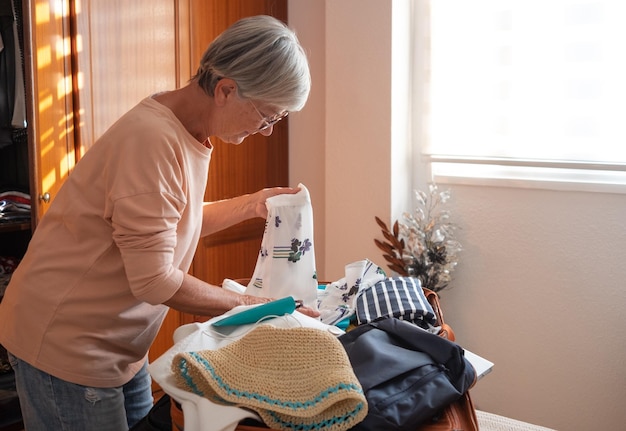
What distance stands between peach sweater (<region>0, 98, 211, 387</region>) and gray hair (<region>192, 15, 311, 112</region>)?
0.14 metres

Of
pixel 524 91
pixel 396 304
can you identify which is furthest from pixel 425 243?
pixel 396 304

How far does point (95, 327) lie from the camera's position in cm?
135

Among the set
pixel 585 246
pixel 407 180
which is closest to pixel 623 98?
pixel 585 246

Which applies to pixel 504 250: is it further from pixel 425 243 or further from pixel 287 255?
pixel 287 255

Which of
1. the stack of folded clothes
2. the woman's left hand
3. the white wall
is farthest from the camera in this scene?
the white wall

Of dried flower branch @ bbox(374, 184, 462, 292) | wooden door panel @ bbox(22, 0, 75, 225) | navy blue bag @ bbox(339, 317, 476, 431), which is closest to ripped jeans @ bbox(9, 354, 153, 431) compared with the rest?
navy blue bag @ bbox(339, 317, 476, 431)

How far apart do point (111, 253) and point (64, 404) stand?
31cm

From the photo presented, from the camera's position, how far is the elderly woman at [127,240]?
124 cm

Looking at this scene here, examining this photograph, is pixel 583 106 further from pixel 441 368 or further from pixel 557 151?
pixel 441 368

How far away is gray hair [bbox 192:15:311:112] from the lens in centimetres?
128

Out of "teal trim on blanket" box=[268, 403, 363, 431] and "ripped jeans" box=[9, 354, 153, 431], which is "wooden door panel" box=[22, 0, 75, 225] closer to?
"ripped jeans" box=[9, 354, 153, 431]

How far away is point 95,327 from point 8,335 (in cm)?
20

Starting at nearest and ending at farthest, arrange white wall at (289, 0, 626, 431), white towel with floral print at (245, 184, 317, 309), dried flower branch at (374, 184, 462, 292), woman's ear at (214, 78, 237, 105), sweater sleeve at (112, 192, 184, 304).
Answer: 1. sweater sleeve at (112, 192, 184, 304)
2. woman's ear at (214, 78, 237, 105)
3. white towel with floral print at (245, 184, 317, 309)
4. white wall at (289, 0, 626, 431)
5. dried flower branch at (374, 184, 462, 292)

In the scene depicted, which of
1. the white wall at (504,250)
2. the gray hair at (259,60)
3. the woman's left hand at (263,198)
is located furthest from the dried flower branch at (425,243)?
the gray hair at (259,60)
